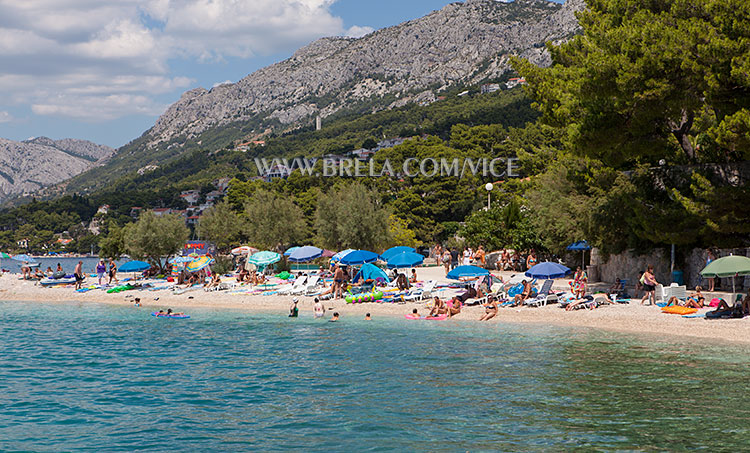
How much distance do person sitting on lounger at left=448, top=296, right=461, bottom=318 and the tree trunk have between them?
9.57 metres

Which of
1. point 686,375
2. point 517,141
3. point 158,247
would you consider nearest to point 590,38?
point 686,375

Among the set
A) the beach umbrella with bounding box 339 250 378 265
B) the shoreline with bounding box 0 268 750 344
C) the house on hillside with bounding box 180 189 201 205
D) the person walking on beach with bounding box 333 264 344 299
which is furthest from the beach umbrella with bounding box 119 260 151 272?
the house on hillside with bounding box 180 189 201 205

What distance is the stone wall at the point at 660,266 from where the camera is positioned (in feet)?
67.4

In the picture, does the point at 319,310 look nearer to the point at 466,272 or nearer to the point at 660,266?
the point at 466,272

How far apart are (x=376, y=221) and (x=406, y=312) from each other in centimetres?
1722

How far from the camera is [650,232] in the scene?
21047 millimetres

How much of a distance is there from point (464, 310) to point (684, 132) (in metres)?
9.86

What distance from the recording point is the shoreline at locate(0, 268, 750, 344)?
17.0 metres

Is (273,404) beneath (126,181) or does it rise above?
beneath

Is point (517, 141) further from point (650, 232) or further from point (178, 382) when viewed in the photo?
point (178, 382)

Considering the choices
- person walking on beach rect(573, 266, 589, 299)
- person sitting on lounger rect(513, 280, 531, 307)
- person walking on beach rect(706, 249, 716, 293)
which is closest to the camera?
person walking on beach rect(706, 249, 716, 293)

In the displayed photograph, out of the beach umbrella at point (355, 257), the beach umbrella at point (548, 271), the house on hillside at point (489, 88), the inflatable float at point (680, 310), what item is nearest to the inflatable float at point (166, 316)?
the beach umbrella at point (355, 257)

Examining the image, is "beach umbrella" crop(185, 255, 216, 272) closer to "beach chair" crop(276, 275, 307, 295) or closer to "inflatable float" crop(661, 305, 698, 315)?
"beach chair" crop(276, 275, 307, 295)

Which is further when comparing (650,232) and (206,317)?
(206,317)
